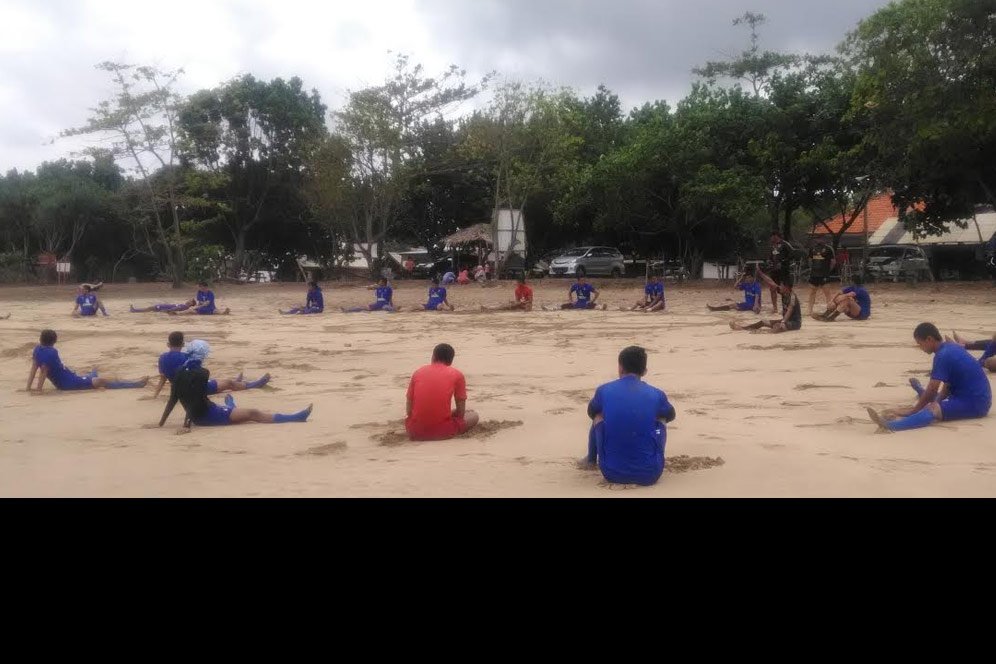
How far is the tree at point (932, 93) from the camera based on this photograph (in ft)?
71.1

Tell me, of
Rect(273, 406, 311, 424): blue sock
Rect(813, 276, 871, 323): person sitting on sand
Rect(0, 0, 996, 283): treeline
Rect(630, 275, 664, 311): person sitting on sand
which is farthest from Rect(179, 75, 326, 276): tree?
Rect(273, 406, 311, 424): blue sock

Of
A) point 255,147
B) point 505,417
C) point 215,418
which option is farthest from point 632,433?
point 255,147

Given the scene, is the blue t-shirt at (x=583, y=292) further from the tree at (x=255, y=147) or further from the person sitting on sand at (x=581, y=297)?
the tree at (x=255, y=147)

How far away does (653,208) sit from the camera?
117 feet

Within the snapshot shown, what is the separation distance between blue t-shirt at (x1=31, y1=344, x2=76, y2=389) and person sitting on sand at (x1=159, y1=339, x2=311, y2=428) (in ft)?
9.95

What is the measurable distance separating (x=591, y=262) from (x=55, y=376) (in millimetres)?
28904

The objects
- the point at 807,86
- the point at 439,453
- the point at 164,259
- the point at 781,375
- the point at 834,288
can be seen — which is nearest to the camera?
the point at 439,453

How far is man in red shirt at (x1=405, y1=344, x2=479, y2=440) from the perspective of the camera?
23.5ft

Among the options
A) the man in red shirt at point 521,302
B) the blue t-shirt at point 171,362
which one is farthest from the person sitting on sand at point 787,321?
the blue t-shirt at point 171,362

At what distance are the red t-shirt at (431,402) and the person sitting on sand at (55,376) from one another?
5.05 m

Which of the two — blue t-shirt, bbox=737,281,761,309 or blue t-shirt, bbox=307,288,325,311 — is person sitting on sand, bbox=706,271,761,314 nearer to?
blue t-shirt, bbox=737,281,761,309
